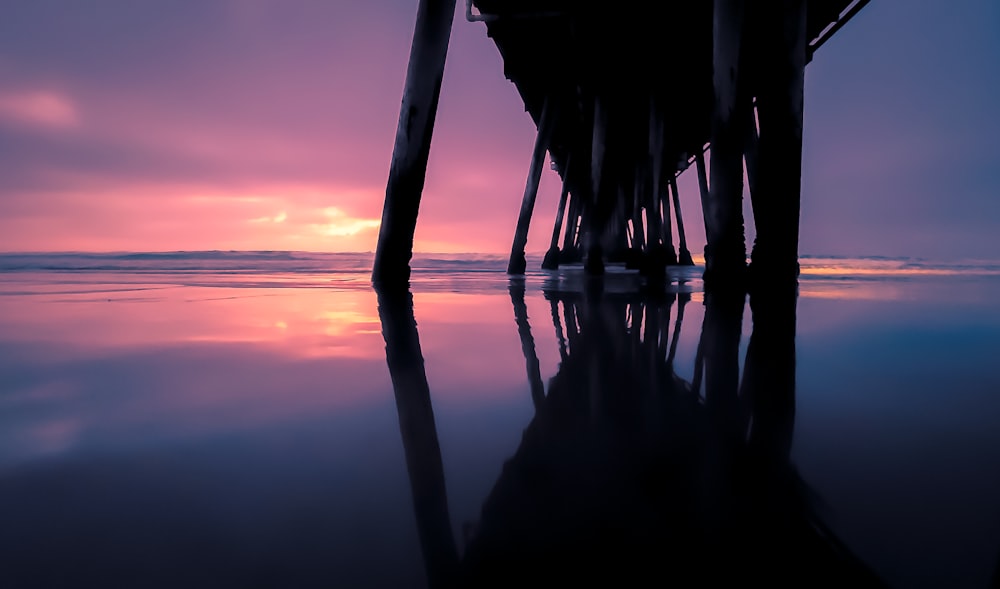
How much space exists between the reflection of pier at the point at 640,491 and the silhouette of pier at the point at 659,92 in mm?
2491

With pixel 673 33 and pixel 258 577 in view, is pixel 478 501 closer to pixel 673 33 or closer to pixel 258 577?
pixel 258 577

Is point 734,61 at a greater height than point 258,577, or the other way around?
point 734,61

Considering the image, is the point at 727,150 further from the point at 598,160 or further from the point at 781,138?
the point at 598,160

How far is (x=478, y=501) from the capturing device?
541 millimetres

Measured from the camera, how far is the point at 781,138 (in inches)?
126

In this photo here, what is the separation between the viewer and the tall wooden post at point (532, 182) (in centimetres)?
723

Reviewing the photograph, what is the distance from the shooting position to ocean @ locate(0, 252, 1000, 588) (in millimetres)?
431

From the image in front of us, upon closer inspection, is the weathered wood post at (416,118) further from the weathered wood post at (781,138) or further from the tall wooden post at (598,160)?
the tall wooden post at (598,160)

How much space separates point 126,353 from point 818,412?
67.7 inches

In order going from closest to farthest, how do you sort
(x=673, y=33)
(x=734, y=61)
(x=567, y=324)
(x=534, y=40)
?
(x=567, y=324) → (x=734, y=61) → (x=673, y=33) → (x=534, y=40)

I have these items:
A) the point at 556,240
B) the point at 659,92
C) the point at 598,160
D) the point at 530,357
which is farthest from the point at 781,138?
the point at 556,240

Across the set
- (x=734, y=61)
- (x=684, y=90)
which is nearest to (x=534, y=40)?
(x=684, y=90)

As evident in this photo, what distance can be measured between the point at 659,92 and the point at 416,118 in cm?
455

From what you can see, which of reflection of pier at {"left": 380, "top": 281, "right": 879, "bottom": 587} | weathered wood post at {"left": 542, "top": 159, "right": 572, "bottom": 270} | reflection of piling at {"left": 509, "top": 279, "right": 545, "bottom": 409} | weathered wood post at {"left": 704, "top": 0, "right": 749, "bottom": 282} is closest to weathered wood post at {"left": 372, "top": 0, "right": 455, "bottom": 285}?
reflection of piling at {"left": 509, "top": 279, "right": 545, "bottom": 409}
